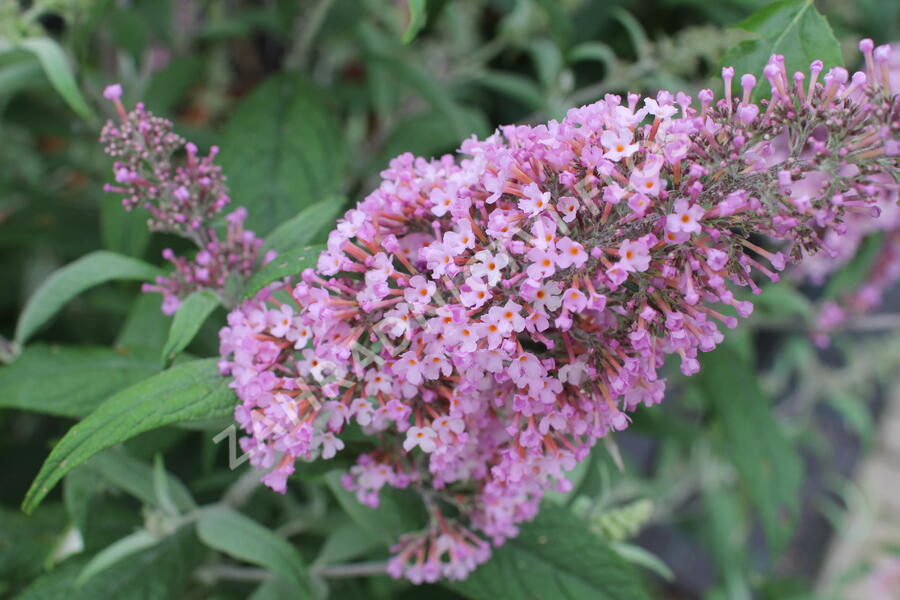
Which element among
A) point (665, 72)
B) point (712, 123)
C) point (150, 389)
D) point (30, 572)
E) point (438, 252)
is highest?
point (665, 72)

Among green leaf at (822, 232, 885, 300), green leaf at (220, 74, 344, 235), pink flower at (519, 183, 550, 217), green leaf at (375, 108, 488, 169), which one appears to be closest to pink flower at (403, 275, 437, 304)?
pink flower at (519, 183, 550, 217)

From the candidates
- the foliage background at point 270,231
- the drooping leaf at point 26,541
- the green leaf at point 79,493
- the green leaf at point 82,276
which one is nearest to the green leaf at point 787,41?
the foliage background at point 270,231

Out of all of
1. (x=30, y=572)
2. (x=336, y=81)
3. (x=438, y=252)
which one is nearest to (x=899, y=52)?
(x=336, y=81)

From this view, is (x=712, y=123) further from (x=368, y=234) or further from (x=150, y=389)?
(x=150, y=389)

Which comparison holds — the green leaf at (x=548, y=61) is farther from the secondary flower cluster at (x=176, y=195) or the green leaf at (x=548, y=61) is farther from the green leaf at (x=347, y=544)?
the green leaf at (x=347, y=544)

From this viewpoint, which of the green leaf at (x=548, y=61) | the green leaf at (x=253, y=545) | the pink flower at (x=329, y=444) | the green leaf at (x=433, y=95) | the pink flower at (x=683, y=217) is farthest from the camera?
the green leaf at (x=548, y=61)

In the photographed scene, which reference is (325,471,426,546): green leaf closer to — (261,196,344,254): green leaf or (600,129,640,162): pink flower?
(261,196,344,254): green leaf
